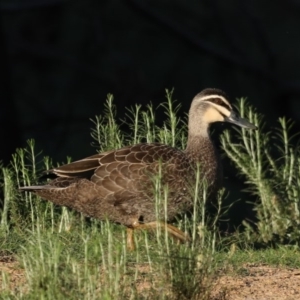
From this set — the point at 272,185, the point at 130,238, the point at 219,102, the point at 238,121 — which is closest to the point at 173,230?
the point at 130,238

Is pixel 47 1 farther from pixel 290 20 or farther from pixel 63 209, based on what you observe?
pixel 63 209

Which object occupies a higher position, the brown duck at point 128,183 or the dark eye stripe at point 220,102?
the dark eye stripe at point 220,102

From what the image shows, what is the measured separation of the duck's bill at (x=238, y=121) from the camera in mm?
10047

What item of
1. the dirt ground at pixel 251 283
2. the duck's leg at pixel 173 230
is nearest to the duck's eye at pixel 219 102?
the duck's leg at pixel 173 230

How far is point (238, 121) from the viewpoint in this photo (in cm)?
1014

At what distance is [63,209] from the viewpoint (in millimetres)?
9922

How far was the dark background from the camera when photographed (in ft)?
64.4

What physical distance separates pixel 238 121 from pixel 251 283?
2.70 metres

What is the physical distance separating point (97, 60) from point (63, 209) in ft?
36.6

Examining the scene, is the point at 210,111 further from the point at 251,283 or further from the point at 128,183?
the point at 251,283

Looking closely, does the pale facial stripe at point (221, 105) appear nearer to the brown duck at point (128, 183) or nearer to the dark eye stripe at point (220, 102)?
the dark eye stripe at point (220, 102)

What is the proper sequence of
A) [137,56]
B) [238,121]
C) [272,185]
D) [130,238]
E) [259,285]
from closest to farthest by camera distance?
[259,285] → [130,238] → [238,121] → [272,185] → [137,56]

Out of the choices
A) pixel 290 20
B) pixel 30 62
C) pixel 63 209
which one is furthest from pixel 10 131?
pixel 290 20

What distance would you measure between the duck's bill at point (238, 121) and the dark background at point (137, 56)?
837cm
